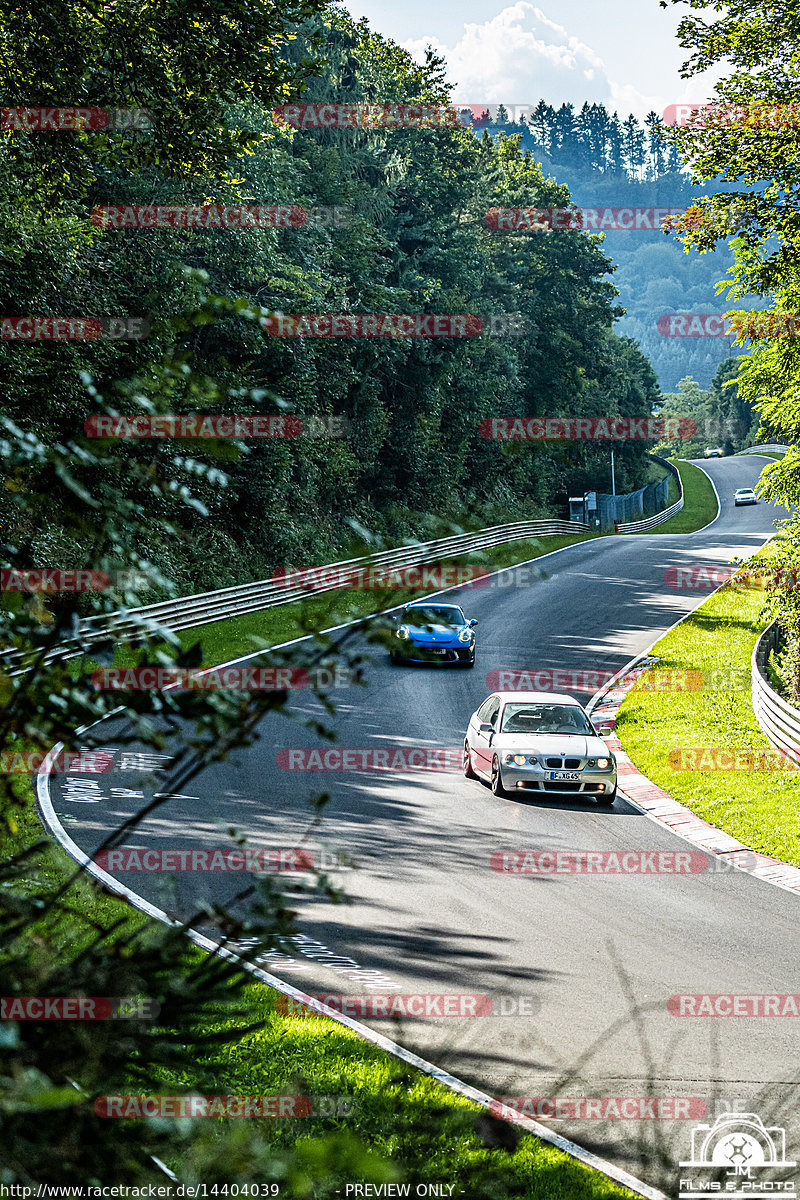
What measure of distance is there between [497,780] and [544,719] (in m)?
1.40

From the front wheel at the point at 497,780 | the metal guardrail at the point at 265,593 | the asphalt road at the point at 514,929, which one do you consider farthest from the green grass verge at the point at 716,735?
the metal guardrail at the point at 265,593

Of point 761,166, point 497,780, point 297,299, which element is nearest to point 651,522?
point 297,299

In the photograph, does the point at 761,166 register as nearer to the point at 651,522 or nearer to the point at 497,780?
the point at 497,780

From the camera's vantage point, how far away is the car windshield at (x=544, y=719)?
15031 millimetres

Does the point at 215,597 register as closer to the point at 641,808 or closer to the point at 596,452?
the point at 641,808

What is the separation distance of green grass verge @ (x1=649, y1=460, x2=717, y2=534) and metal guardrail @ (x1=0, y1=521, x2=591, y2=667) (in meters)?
8.53

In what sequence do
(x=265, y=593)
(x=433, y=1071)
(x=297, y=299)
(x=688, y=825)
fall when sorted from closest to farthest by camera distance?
(x=433, y=1071)
(x=688, y=825)
(x=265, y=593)
(x=297, y=299)

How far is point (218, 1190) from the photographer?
2043 millimetres

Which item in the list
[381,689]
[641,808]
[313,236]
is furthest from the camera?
[313,236]

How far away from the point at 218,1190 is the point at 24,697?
46.9 inches

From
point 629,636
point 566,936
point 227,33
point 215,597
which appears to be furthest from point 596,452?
point 566,936

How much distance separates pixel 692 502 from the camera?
77.2 metres

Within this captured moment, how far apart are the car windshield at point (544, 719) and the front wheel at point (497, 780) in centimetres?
57

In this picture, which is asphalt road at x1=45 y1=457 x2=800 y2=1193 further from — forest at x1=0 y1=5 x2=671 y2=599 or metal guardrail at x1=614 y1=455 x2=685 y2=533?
metal guardrail at x1=614 y1=455 x2=685 y2=533
